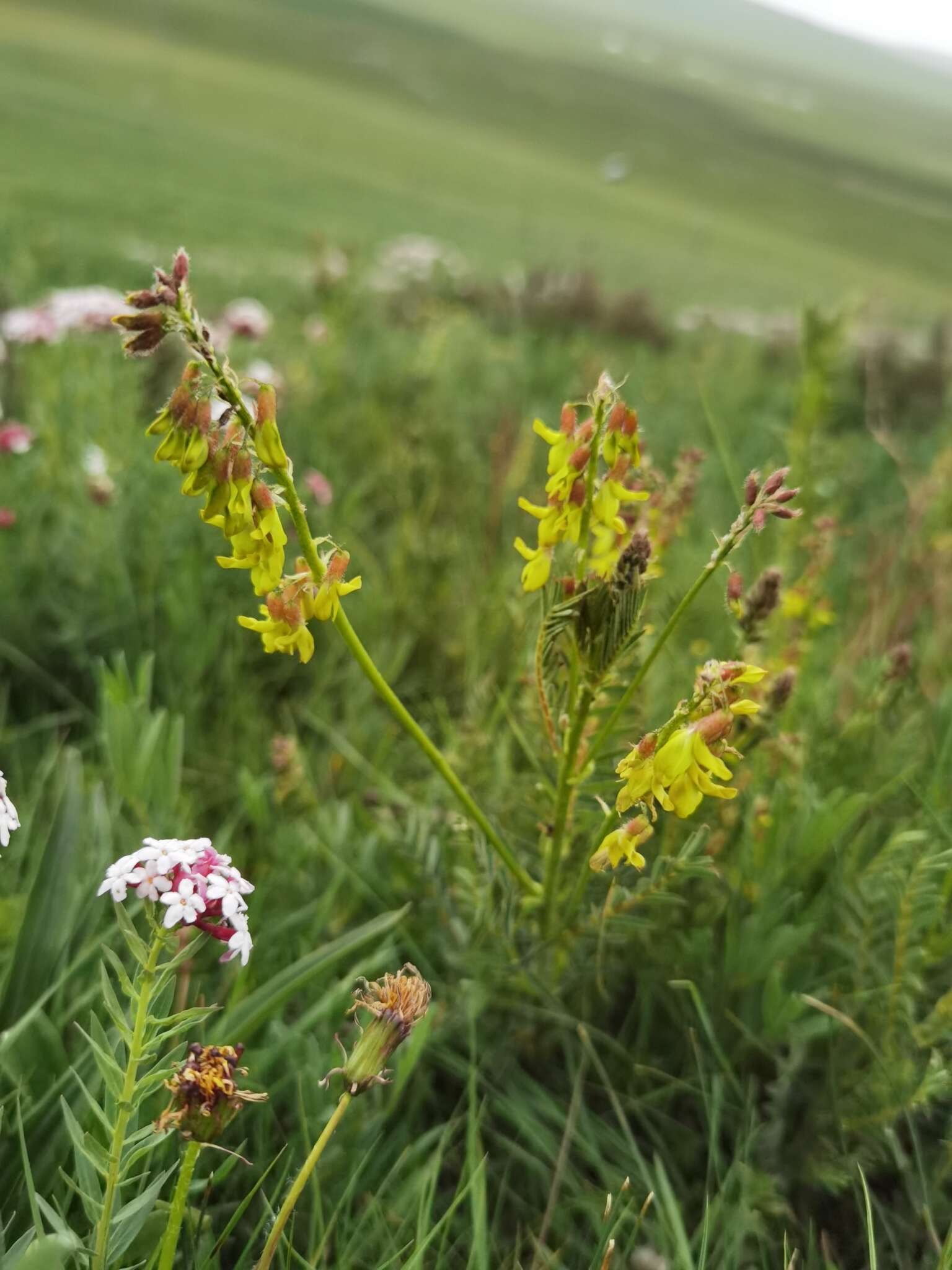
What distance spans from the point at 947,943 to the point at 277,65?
34508mm

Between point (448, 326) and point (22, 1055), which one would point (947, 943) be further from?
point (448, 326)

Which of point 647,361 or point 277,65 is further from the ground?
point 647,361

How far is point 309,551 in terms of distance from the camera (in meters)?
0.75

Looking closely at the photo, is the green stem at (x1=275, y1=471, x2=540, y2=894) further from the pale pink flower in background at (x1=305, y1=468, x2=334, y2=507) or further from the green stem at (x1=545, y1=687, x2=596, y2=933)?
the pale pink flower in background at (x1=305, y1=468, x2=334, y2=507)

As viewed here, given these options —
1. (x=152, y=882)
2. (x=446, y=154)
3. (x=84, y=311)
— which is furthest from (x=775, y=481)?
(x=446, y=154)

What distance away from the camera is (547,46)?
147 feet

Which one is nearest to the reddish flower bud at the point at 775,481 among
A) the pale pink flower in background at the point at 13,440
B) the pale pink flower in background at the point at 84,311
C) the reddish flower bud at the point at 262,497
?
the reddish flower bud at the point at 262,497

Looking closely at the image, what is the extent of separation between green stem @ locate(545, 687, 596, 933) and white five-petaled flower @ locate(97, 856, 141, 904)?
0.39 meters

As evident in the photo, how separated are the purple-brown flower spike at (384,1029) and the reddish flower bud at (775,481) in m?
0.42

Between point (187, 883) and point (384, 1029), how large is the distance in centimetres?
17

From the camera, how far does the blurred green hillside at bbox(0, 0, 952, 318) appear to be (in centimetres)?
998

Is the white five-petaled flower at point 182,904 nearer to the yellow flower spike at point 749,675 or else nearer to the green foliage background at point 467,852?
the green foliage background at point 467,852

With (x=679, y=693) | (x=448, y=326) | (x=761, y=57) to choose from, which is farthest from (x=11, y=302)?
(x=761, y=57)

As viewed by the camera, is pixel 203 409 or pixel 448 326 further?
pixel 448 326
